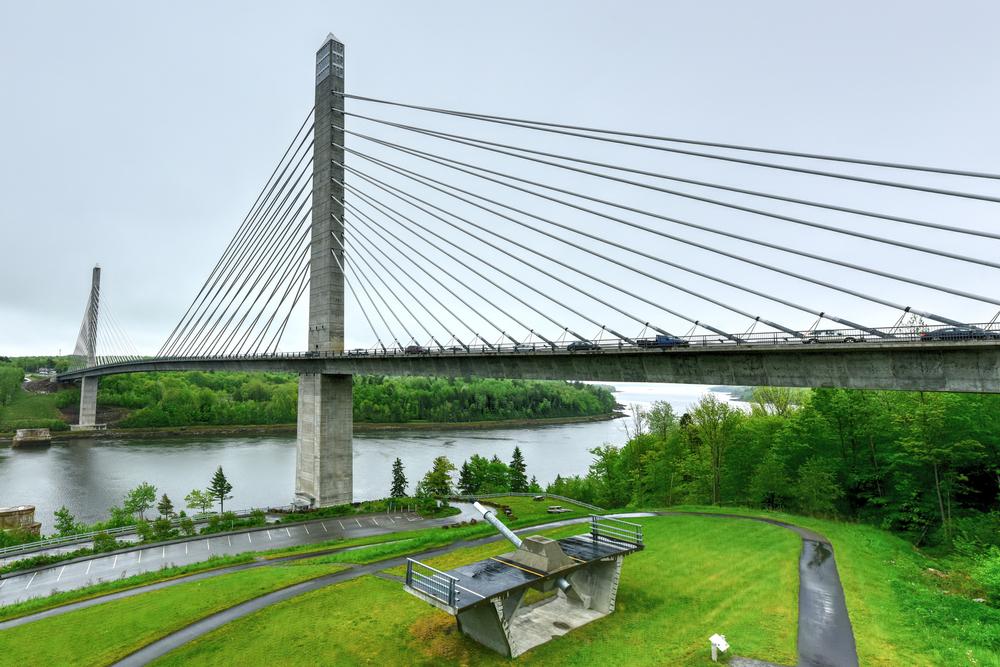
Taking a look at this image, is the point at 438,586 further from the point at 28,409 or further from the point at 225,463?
the point at 28,409

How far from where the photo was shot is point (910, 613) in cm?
1479

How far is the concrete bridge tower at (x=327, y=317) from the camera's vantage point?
40.8 metres

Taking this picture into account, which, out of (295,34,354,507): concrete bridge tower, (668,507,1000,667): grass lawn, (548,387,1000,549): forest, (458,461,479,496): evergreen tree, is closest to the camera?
(668,507,1000,667): grass lawn

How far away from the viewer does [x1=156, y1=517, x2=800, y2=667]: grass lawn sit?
1298 centimetres

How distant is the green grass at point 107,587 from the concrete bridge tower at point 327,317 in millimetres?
14978

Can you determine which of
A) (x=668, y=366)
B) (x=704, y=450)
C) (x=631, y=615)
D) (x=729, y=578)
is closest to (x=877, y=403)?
(x=704, y=450)

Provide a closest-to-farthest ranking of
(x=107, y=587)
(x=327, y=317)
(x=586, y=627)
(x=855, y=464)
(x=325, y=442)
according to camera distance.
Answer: (x=586, y=627), (x=107, y=587), (x=855, y=464), (x=325, y=442), (x=327, y=317)

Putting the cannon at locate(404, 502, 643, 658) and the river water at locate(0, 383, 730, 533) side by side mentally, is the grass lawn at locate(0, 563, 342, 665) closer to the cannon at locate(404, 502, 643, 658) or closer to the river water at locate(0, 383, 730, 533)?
the cannon at locate(404, 502, 643, 658)

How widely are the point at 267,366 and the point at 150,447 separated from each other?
5546cm

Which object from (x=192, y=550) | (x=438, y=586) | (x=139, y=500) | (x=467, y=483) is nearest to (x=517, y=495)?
(x=467, y=483)

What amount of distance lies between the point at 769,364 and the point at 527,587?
1364 cm

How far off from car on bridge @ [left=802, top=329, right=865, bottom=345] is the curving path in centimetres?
847

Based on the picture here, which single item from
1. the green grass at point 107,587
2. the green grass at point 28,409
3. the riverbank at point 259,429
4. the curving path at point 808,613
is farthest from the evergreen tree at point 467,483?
the green grass at point 28,409

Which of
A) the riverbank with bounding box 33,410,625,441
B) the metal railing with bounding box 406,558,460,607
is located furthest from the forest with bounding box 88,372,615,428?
the metal railing with bounding box 406,558,460,607
